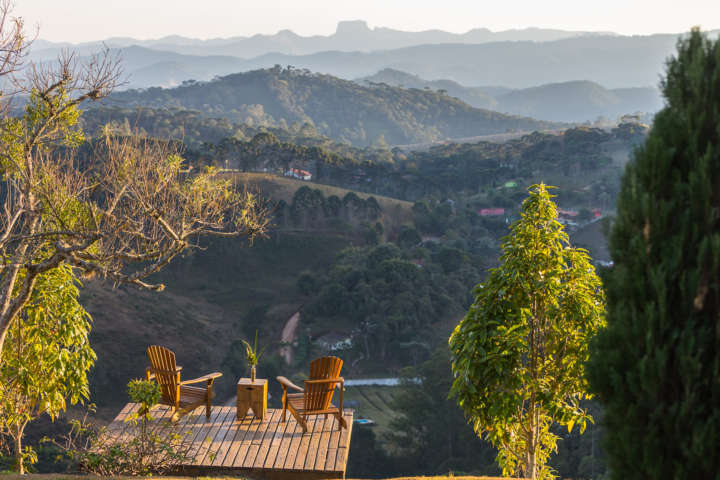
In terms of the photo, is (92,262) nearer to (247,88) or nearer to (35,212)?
(35,212)

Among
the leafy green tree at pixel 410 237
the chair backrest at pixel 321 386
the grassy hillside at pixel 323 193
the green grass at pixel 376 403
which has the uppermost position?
the chair backrest at pixel 321 386

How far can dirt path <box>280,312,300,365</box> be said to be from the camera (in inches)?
1115

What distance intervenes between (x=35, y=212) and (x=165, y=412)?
86.1 inches

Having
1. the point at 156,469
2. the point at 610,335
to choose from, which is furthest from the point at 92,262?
the point at 610,335

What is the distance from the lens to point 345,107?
11662 centimetres

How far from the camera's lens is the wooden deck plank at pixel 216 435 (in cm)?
Result: 493

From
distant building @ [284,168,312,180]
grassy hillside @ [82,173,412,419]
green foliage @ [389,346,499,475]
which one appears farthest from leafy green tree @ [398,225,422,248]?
green foliage @ [389,346,499,475]

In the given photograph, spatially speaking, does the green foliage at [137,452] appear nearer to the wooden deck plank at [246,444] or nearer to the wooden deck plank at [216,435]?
the wooden deck plank at [216,435]

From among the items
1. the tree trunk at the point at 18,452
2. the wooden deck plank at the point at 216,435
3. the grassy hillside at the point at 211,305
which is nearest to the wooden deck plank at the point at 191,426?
the wooden deck plank at the point at 216,435

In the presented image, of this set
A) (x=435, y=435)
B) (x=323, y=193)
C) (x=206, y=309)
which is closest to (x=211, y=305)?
(x=206, y=309)

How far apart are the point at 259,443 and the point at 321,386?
0.71m

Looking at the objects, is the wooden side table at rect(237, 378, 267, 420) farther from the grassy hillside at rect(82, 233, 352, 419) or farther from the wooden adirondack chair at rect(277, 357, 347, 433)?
the grassy hillside at rect(82, 233, 352, 419)

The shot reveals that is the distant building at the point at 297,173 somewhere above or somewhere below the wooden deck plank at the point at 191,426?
below

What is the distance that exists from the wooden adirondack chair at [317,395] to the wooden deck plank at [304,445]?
2.9 inches
